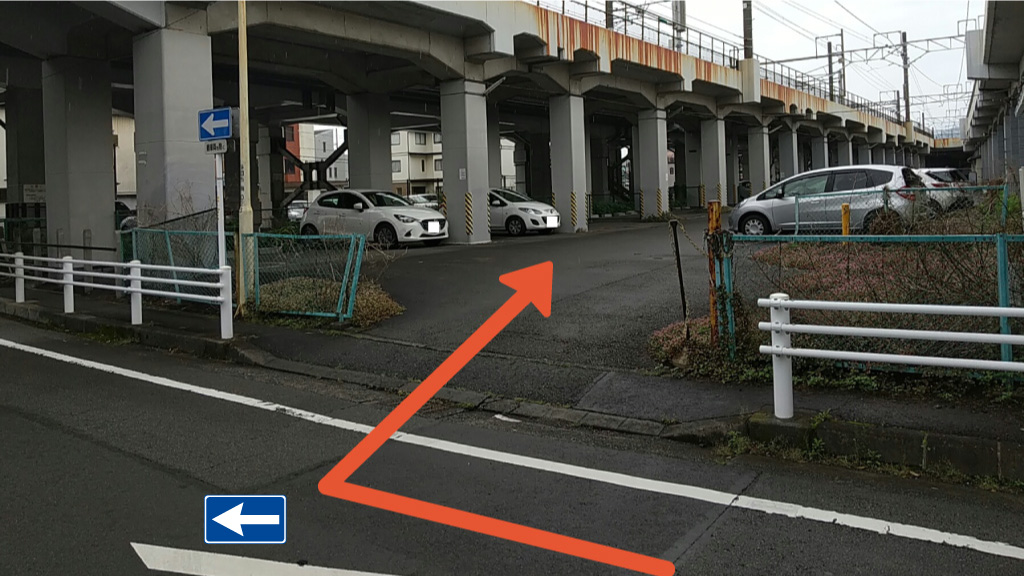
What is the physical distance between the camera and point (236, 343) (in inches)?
404

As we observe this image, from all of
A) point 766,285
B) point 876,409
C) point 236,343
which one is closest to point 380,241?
point 236,343

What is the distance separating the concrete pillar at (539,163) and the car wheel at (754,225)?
3063 centimetres

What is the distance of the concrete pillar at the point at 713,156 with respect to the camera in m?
39.1

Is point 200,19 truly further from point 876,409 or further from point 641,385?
point 876,409

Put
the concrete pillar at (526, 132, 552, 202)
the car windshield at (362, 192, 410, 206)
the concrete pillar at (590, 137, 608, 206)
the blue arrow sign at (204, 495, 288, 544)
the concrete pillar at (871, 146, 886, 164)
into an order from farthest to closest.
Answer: the concrete pillar at (871, 146, 886, 164) < the concrete pillar at (590, 137, 608, 206) < the concrete pillar at (526, 132, 552, 202) < the car windshield at (362, 192, 410, 206) < the blue arrow sign at (204, 495, 288, 544)

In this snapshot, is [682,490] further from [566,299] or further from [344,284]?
[344,284]

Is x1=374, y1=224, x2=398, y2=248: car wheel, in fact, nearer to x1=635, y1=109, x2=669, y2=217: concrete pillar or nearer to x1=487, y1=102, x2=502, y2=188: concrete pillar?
x1=635, y1=109, x2=669, y2=217: concrete pillar

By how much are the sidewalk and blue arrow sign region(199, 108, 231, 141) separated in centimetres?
260

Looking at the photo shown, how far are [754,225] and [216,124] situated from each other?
472 inches

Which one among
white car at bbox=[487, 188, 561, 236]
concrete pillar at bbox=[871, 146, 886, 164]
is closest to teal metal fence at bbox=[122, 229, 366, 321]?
white car at bbox=[487, 188, 561, 236]

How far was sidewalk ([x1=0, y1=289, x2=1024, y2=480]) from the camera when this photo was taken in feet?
18.6

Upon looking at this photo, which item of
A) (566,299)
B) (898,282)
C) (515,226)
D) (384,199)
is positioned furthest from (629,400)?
(515,226)

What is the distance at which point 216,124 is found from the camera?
11117mm

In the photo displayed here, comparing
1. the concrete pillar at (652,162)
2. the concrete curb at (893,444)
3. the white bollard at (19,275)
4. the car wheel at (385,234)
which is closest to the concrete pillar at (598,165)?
the concrete pillar at (652,162)
